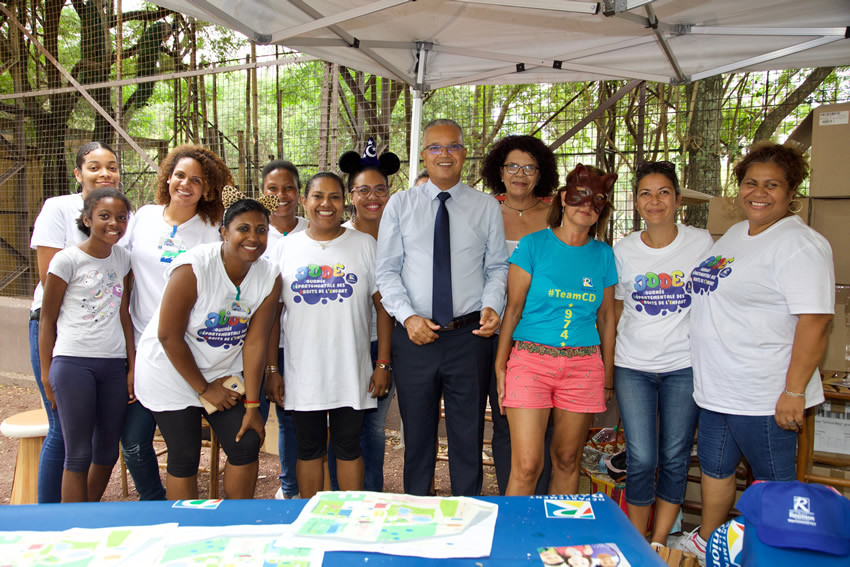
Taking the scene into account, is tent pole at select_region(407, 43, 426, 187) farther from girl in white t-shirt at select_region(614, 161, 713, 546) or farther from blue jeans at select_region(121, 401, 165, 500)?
blue jeans at select_region(121, 401, 165, 500)

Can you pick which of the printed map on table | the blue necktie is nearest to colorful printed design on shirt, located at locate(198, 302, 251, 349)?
the blue necktie

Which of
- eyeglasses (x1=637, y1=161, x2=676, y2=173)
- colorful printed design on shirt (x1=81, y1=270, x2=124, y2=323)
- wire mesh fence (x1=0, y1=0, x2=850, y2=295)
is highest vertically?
wire mesh fence (x1=0, y1=0, x2=850, y2=295)

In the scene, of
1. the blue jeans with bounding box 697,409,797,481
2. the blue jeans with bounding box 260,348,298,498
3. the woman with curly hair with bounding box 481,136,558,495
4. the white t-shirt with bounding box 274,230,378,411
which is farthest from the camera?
the blue jeans with bounding box 260,348,298,498

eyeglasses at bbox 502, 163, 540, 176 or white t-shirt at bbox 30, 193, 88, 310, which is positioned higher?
eyeglasses at bbox 502, 163, 540, 176

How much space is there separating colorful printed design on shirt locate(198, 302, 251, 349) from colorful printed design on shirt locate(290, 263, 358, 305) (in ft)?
0.93

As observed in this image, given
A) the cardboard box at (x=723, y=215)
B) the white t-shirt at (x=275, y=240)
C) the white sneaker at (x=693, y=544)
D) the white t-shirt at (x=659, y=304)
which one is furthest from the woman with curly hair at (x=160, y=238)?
the cardboard box at (x=723, y=215)

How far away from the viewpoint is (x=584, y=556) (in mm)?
1495

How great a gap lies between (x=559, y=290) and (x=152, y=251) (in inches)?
78.0

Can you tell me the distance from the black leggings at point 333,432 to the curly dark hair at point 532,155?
1.64 m

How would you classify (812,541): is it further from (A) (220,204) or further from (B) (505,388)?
(A) (220,204)

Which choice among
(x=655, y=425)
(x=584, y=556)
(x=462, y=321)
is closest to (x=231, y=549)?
(x=584, y=556)

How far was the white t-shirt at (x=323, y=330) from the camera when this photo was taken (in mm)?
2871

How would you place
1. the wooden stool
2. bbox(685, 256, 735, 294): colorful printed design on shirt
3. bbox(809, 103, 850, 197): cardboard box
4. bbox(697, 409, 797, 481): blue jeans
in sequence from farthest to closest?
the wooden stool, bbox(809, 103, 850, 197): cardboard box, bbox(685, 256, 735, 294): colorful printed design on shirt, bbox(697, 409, 797, 481): blue jeans

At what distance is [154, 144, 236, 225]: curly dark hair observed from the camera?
3.21 m
